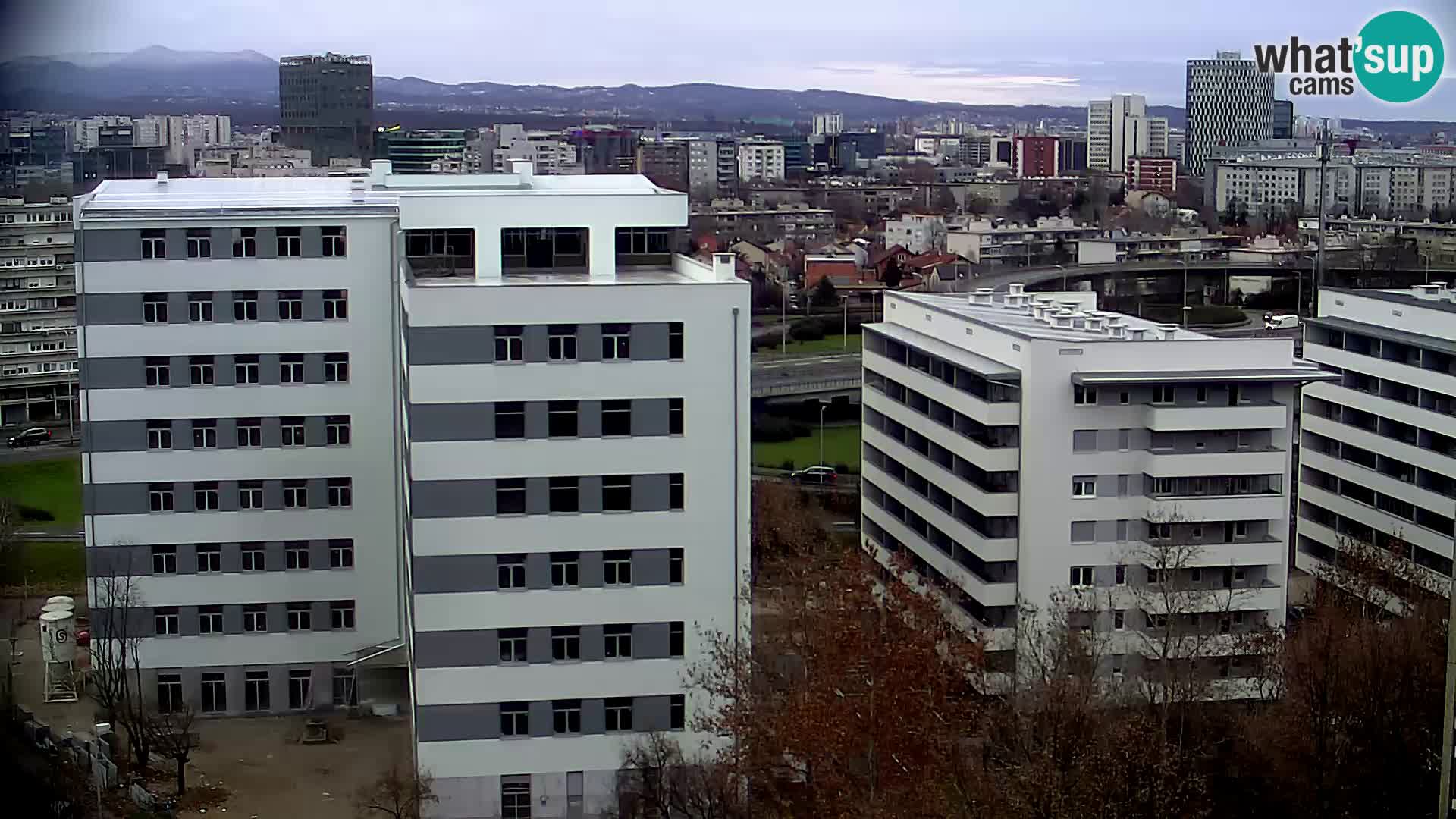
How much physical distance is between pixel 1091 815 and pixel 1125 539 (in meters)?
2.67

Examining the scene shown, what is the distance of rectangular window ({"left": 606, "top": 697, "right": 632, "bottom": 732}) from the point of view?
16.4 ft

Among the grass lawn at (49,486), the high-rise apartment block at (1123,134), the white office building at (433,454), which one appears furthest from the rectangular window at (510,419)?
the high-rise apartment block at (1123,134)

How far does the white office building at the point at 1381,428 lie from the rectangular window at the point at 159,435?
4.76 m

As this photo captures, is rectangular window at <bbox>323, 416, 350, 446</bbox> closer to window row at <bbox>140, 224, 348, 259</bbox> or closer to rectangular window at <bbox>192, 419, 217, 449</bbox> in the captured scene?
rectangular window at <bbox>192, 419, 217, 449</bbox>

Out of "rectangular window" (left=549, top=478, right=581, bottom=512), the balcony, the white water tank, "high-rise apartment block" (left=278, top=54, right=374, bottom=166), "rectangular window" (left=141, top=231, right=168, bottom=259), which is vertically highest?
"high-rise apartment block" (left=278, top=54, right=374, bottom=166)

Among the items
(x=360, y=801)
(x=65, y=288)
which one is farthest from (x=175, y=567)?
(x=65, y=288)

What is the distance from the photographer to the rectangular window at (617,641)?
498 cm

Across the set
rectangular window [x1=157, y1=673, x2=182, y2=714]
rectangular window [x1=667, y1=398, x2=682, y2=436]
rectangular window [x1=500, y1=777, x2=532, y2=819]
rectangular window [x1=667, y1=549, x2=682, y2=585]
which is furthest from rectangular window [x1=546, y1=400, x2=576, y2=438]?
rectangular window [x1=157, y1=673, x2=182, y2=714]

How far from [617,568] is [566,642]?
259 mm

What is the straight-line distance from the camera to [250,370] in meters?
6.16

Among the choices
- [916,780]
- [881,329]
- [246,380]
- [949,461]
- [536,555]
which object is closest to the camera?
[916,780]

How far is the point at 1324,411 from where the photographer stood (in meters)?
7.94

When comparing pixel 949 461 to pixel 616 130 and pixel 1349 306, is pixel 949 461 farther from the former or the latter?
pixel 616 130

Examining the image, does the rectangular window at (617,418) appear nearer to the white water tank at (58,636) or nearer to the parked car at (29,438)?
the white water tank at (58,636)
